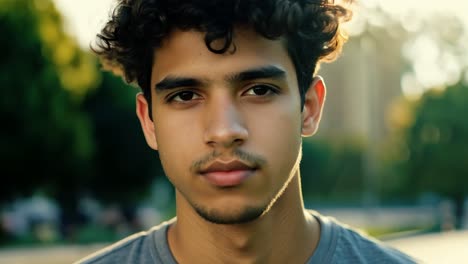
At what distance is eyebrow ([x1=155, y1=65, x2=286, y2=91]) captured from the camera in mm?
3539

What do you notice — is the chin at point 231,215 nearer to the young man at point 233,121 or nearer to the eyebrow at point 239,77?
the young man at point 233,121

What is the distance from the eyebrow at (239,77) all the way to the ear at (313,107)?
1.06ft

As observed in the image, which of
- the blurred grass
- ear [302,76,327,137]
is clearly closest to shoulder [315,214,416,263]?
ear [302,76,327,137]

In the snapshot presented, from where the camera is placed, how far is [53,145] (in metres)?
37.1

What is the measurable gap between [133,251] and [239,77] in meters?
0.98

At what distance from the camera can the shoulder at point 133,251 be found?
3977 millimetres

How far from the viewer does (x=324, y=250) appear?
394cm

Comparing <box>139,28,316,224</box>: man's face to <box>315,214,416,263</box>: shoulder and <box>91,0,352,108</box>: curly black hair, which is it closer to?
<box>91,0,352,108</box>: curly black hair

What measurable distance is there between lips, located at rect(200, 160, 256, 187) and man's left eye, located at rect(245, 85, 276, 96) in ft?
1.00

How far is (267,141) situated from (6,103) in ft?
107

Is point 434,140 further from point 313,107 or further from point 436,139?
point 313,107

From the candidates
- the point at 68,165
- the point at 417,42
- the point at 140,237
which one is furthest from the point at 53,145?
the point at 140,237

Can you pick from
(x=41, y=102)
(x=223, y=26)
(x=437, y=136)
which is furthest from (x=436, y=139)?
(x=223, y=26)

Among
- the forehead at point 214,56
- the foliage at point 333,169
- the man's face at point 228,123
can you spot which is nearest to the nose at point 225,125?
the man's face at point 228,123
